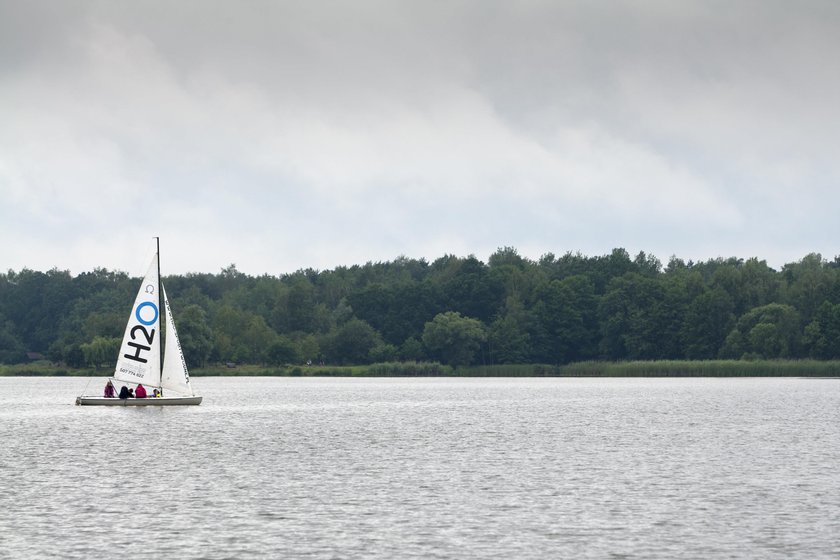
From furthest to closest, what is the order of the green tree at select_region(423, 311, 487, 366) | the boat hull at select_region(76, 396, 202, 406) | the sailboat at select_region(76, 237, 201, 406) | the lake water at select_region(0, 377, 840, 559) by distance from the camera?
the green tree at select_region(423, 311, 487, 366)
the boat hull at select_region(76, 396, 202, 406)
the sailboat at select_region(76, 237, 201, 406)
the lake water at select_region(0, 377, 840, 559)

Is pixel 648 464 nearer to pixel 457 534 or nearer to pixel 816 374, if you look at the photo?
pixel 457 534

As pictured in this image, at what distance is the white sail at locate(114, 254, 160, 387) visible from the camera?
72125 millimetres

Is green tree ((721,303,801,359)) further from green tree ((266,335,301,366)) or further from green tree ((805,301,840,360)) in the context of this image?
green tree ((266,335,301,366))

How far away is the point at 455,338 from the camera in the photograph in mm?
193875

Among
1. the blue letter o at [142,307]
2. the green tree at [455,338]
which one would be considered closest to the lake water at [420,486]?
the blue letter o at [142,307]

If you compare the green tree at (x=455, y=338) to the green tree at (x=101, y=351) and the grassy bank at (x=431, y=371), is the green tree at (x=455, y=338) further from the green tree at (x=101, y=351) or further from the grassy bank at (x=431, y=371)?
the green tree at (x=101, y=351)

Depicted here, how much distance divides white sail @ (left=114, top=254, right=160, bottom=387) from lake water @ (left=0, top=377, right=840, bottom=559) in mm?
2701

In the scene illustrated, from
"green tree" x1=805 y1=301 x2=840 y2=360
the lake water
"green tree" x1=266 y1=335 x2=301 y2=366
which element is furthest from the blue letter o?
"green tree" x1=266 y1=335 x2=301 y2=366

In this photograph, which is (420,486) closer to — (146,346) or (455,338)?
(146,346)

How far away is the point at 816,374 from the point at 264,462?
421 ft

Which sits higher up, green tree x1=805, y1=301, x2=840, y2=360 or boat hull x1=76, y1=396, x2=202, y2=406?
green tree x1=805, y1=301, x2=840, y2=360

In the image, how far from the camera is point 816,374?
162 meters

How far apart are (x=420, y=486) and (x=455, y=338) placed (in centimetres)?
15480

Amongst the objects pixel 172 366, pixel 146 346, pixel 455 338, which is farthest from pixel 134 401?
pixel 455 338
